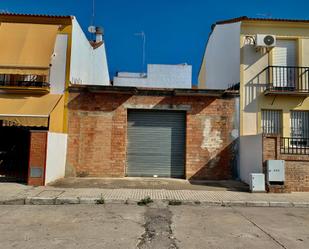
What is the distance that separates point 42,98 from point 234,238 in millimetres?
10724

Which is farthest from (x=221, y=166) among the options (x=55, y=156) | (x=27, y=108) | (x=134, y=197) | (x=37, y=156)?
(x=27, y=108)

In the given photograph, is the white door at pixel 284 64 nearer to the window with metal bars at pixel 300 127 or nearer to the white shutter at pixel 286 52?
the white shutter at pixel 286 52

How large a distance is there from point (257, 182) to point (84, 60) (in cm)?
1121

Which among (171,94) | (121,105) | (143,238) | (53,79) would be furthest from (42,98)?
(143,238)

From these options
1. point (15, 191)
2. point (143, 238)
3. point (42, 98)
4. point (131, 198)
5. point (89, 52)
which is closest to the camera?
point (143, 238)

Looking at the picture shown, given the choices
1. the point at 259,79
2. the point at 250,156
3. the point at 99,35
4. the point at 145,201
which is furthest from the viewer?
the point at 99,35

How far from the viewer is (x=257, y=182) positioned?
1125 centimetres

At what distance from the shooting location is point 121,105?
46.7 feet

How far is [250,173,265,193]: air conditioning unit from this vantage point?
441 inches

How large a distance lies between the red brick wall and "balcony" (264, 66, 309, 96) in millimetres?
2300

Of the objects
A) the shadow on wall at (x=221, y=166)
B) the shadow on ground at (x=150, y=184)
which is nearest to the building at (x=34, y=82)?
the shadow on ground at (x=150, y=184)

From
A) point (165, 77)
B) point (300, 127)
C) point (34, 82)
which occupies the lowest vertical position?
point (300, 127)

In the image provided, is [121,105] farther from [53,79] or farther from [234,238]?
[234,238]

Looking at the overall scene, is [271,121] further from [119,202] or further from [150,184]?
[119,202]
